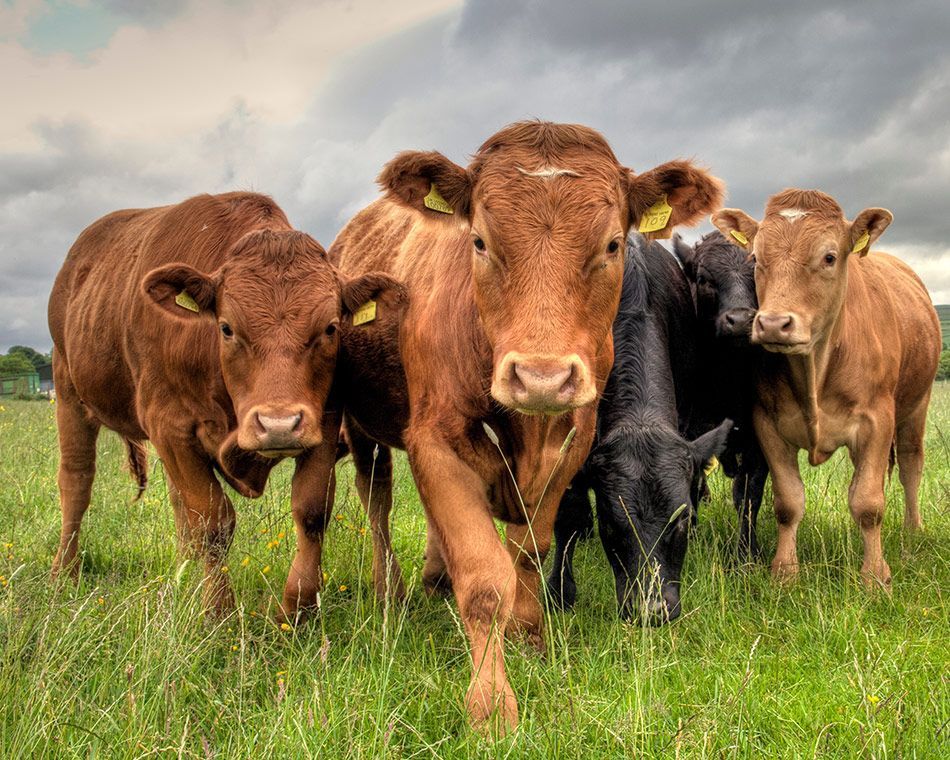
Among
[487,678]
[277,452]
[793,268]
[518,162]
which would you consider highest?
[518,162]

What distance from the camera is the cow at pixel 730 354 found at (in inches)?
241

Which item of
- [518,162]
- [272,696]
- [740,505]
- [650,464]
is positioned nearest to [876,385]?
[740,505]

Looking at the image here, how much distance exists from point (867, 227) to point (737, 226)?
0.91 m

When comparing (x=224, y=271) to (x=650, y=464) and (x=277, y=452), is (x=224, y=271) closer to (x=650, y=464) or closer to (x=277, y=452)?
(x=277, y=452)

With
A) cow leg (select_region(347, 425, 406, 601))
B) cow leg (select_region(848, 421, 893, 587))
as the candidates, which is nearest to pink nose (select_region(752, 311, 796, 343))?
cow leg (select_region(848, 421, 893, 587))

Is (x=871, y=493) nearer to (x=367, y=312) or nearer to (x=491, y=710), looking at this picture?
(x=367, y=312)

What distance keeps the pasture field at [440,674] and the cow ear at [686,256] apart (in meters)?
2.30

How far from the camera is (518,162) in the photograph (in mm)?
3691

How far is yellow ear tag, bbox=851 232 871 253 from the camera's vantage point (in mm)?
5992

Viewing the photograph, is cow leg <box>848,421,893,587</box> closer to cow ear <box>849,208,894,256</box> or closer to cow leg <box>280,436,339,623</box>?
cow ear <box>849,208,894,256</box>

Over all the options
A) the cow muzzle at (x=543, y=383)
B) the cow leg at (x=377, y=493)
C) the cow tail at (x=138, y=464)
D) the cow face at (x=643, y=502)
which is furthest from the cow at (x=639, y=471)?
the cow tail at (x=138, y=464)

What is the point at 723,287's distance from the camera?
20.8ft

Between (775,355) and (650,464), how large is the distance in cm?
194

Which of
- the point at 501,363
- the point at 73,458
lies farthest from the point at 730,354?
the point at 73,458
